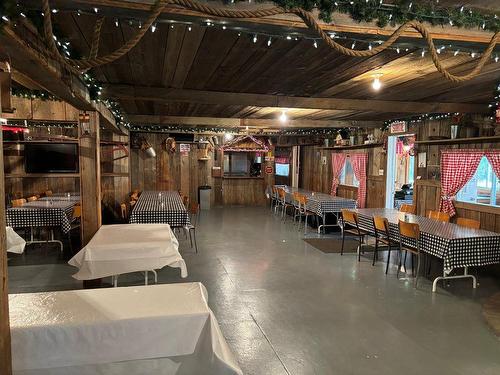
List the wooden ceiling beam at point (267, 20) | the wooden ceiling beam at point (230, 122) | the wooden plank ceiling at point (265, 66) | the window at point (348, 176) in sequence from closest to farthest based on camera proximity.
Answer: the wooden ceiling beam at point (267, 20) → the wooden plank ceiling at point (265, 66) → the wooden ceiling beam at point (230, 122) → the window at point (348, 176)

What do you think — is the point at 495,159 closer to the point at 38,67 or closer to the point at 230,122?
the point at 230,122

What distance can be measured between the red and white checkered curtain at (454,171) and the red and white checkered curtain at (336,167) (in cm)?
339

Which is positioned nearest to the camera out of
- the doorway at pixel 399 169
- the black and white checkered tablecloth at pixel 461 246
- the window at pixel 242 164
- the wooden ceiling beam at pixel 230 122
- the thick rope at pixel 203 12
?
the thick rope at pixel 203 12

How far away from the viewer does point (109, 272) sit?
10.8ft

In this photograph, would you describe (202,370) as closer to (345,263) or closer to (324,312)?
(324,312)

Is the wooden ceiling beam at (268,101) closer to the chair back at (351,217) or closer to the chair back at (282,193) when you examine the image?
the chair back at (351,217)

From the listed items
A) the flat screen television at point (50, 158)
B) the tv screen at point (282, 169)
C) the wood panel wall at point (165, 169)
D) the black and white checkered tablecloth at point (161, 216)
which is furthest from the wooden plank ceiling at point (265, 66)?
the tv screen at point (282, 169)

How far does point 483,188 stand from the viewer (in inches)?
215

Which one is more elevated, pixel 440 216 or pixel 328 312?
pixel 440 216

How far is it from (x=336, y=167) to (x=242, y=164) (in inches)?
144

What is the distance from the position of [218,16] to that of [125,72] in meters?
2.11

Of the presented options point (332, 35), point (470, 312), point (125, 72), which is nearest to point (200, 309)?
point (332, 35)

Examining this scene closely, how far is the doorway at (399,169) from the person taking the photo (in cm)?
728

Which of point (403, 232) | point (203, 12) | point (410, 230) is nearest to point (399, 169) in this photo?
point (403, 232)
